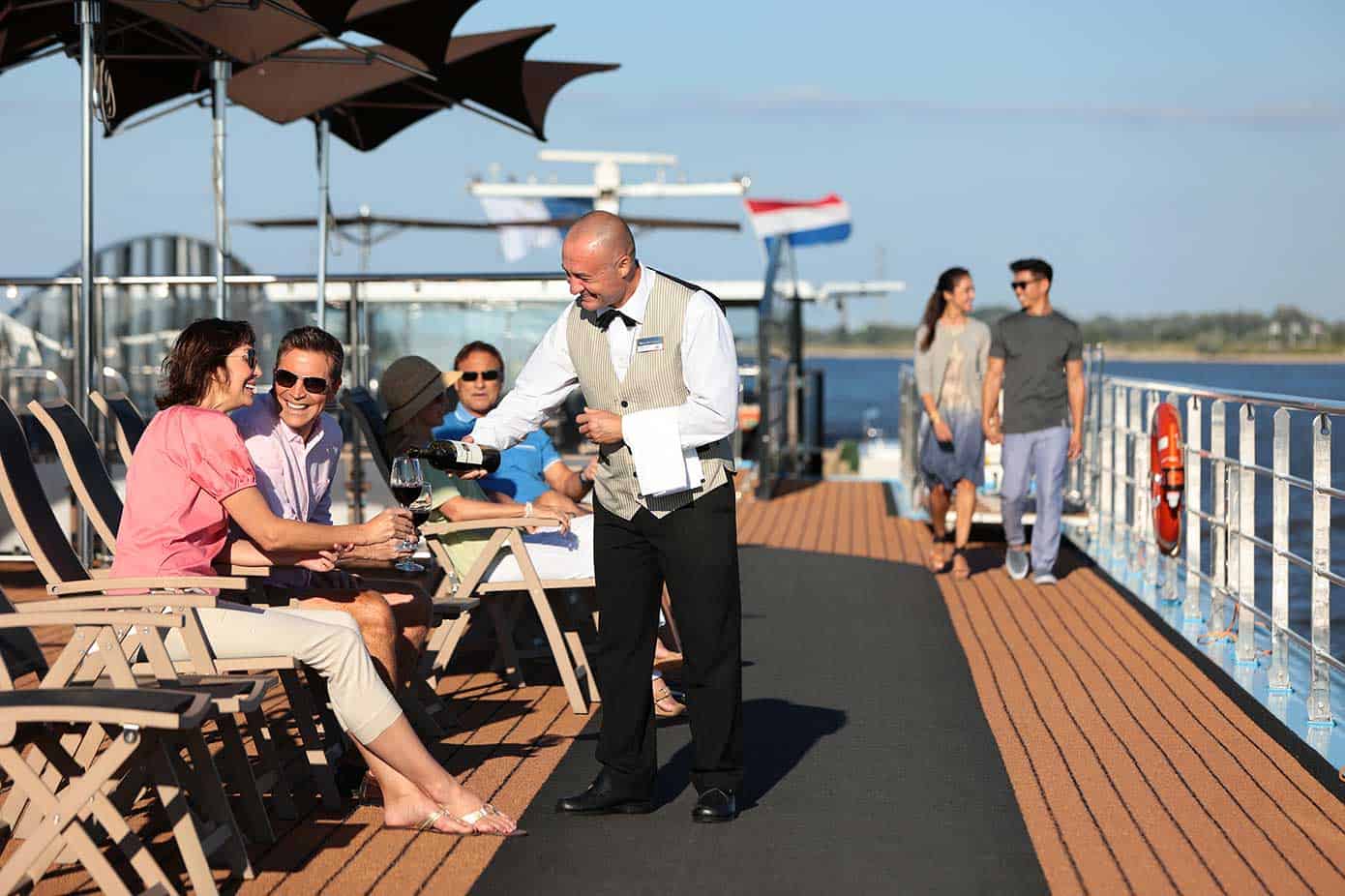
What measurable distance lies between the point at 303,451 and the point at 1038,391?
4.59 m

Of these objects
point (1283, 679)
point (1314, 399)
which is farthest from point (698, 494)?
point (1283, 679)

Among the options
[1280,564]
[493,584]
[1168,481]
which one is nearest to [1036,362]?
[1168,481]

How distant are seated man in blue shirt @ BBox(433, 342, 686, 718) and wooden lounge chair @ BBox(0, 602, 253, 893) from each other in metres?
1.99

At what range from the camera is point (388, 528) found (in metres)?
4.07

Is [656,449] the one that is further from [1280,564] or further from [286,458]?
[1280,564]

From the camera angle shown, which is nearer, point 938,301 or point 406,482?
point 406,482

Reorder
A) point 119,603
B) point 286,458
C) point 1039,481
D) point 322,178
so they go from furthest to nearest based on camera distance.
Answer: point 322,178 < point 1039,481 < point 286,458 < point 119,603

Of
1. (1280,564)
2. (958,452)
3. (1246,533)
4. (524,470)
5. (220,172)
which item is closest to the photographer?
(1280,564)

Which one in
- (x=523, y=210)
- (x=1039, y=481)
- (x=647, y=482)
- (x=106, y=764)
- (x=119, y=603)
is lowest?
(x=106, y=764)

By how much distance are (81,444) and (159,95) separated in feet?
15.6

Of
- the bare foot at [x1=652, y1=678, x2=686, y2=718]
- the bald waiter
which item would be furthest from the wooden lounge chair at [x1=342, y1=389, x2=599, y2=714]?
the bald waiter

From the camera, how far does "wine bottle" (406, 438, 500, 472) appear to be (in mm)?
3977

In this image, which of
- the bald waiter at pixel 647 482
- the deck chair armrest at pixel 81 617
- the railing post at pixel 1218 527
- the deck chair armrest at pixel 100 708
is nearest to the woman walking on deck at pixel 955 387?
the railing post at pixel 1218 527

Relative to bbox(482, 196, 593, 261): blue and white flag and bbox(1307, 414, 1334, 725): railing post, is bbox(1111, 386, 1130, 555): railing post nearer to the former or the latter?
bbox(1307, 414, 1334, 725): railing post
